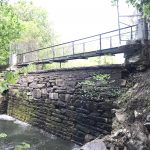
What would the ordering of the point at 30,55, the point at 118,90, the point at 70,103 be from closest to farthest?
the point at 118,90
the point at 70,103
the point at 30,55

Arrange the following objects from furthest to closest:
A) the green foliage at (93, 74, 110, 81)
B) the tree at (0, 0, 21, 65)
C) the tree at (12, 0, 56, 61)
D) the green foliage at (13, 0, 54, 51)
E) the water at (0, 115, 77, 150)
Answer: the green foliage at (13, 0, 54, 51)
the tree at (12, 0, 56, 61)
the tree at (0, 0, 21, 65)
the water at (0, 115, 77, 150)
the green foliage at (93, 74, 110, 81)

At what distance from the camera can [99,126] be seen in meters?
10.7

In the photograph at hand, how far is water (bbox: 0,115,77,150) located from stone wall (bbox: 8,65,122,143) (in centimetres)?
36

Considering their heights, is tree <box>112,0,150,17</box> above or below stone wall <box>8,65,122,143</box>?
above

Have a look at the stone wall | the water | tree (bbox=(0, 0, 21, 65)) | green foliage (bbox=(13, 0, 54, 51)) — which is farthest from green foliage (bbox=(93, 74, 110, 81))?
green foliage (bbox=(13, 0, 54, 51))

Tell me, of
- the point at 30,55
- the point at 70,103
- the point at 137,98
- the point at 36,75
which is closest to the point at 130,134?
the point at 137,98

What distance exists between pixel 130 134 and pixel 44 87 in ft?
30.9

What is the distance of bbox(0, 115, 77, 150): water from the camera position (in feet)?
40.1

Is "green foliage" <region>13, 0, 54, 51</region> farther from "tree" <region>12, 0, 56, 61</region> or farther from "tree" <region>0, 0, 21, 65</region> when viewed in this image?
"tree" <region>0, 0, 21, 65</region>

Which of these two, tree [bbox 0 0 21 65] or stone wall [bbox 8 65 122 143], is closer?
stone wall [bbox 8 65 122 143]

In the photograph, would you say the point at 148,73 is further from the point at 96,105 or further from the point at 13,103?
the point at 13,103

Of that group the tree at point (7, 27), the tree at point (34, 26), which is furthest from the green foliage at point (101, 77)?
the tree at point (34, 26)

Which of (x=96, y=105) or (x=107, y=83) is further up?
(x=107, y=83)

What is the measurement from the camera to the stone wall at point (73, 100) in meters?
10.8
